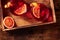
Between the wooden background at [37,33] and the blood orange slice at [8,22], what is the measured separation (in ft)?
0.29

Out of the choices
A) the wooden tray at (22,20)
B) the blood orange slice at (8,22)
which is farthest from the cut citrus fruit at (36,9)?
the blood orange slice at (8,22)

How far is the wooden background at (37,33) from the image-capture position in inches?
64.8

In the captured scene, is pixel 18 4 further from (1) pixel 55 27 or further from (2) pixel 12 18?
(1) pixel 55 27

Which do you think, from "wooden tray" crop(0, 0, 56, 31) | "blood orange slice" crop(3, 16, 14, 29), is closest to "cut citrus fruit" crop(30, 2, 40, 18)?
"wooden tray" crop(0, 0, 56, 31)

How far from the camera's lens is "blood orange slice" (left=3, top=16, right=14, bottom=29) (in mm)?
1631

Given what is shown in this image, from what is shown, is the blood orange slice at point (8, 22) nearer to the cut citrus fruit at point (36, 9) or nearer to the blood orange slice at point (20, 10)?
the blood orange slice at point (20, 10)

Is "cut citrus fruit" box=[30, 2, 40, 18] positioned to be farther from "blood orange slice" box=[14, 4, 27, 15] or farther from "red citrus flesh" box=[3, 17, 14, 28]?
"red citrus flesh" box=[3, 17, 14, 28]

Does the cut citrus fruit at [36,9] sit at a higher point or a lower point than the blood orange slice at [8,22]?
higher

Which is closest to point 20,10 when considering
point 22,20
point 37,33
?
point 22,20

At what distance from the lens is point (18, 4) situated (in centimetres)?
167

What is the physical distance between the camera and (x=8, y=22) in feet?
5.41

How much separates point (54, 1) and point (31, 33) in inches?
15.8

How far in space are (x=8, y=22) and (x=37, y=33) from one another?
0.31m

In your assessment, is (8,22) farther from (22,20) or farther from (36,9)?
(36,9)
